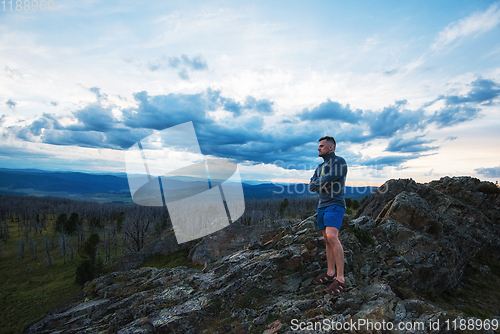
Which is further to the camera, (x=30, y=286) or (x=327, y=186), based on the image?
(x=30, y=286)

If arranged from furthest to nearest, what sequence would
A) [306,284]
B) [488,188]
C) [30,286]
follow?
[30,286] < [488,188] < [306,284]

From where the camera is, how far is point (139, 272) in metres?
15.8

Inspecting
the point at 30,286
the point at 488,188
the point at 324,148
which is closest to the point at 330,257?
the point at 324,148

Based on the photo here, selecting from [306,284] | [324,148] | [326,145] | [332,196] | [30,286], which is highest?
[326,145]

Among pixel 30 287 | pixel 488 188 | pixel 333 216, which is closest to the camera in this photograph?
pixel 333 216

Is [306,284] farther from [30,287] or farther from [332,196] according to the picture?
[30,287]

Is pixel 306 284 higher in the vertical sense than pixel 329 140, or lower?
lower

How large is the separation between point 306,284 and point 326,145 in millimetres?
5210

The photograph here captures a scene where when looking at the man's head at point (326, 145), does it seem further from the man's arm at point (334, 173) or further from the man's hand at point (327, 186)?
the man's hand at point (327, 186)

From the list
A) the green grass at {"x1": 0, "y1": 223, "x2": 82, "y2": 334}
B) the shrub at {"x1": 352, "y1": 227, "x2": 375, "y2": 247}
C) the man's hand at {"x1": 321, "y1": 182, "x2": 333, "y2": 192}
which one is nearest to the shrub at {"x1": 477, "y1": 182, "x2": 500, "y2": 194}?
the shrub at {"x1": 352, "y1": 227, "x2": 375, "y2": 247}

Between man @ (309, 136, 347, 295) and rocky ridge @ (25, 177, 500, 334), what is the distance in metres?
0.88

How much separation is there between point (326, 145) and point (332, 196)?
5.56 ft

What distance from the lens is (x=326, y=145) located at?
7668 mm

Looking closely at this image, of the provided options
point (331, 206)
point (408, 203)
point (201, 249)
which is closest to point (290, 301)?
point (331, 206)
